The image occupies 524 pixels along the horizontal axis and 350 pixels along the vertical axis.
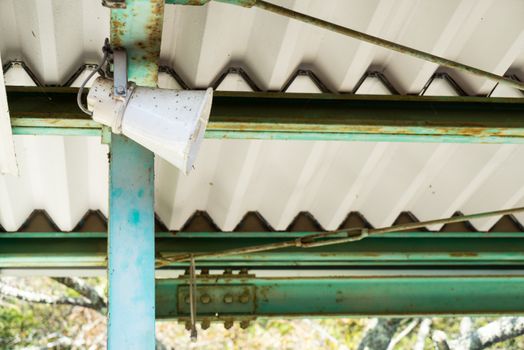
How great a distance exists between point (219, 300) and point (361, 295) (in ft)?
2.18

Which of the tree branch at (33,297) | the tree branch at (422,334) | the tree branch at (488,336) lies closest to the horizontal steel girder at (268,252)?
the tree branch at (488,336)

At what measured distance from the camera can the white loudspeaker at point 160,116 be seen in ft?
8.23

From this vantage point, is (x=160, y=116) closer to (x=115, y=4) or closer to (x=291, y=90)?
(x=115, y=4)

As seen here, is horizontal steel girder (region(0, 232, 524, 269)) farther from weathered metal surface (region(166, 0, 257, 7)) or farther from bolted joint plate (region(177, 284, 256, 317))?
weathered metal surface (region(166, 0, 257, 7))

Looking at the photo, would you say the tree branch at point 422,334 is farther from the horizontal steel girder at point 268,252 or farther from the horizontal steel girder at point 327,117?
the horizontal steel girder at point 327,117

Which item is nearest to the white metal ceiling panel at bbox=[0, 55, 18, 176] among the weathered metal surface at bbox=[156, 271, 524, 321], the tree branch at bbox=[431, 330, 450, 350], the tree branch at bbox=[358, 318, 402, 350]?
the weathered metal surface at bbox=[156, 271, 524, 321]

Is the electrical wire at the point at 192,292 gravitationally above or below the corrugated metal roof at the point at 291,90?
below

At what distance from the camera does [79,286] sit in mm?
10375

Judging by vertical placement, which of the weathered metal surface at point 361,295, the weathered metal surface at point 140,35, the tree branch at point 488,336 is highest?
the tree branch at point 488,336

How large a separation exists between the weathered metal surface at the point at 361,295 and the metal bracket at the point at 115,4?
1.96 m

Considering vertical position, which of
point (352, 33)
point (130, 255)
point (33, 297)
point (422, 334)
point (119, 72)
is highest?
point (33, 297)

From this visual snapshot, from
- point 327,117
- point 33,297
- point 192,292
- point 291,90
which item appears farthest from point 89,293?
point 327,117

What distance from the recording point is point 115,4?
250 centimetres

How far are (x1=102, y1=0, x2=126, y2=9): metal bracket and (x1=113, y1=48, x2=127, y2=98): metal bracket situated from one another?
A: 0.18 m
